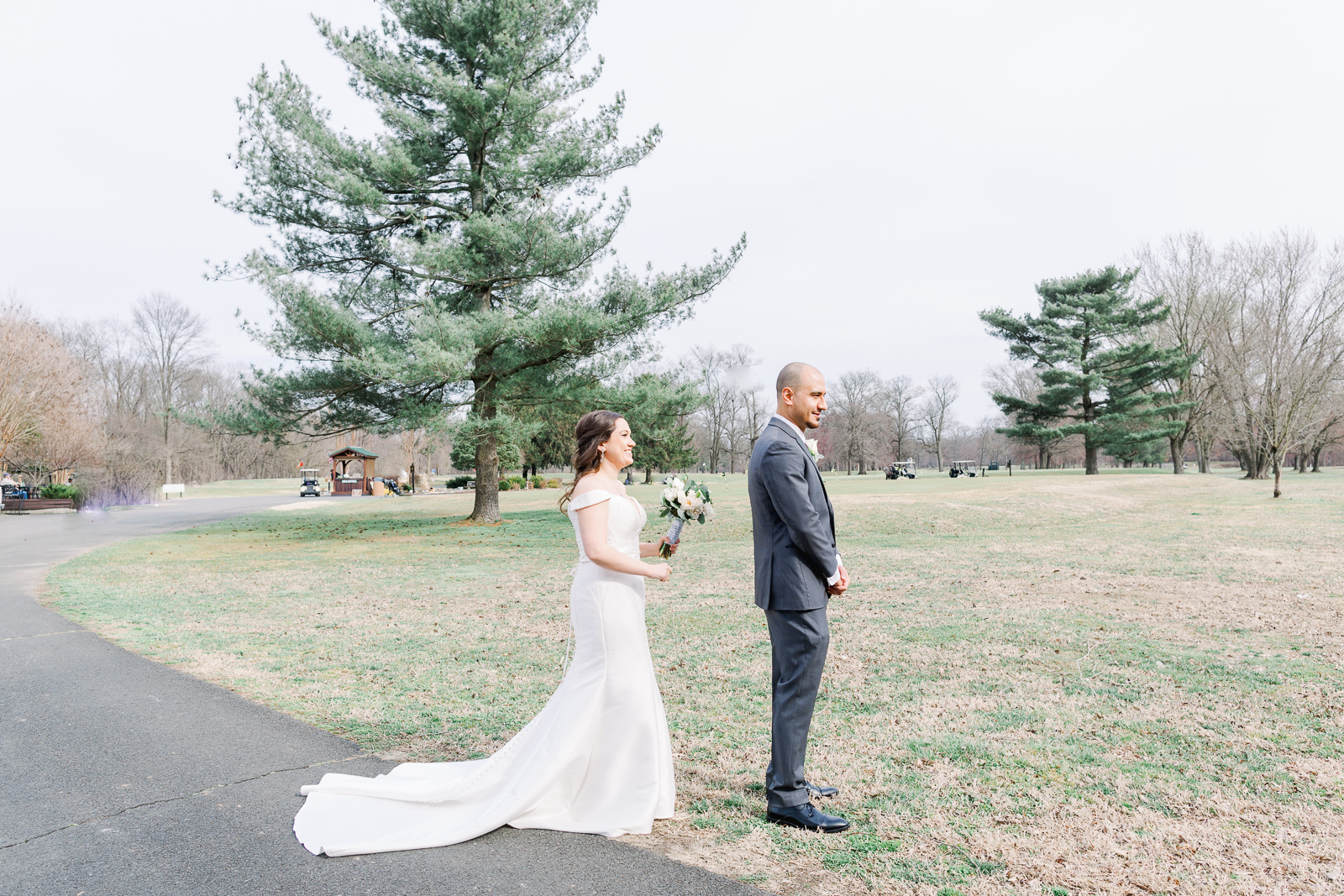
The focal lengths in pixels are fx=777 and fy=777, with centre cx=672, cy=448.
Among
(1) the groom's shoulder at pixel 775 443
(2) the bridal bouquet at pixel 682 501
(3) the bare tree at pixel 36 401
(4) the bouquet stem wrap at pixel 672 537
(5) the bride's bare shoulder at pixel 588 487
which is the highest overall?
(3) the bare tree at pixel 36 401

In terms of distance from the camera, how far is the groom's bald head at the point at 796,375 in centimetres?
377

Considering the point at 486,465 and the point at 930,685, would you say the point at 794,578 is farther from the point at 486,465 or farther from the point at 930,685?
the point at 486,465

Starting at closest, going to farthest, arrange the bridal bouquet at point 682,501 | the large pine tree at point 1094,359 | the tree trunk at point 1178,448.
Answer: the bridal bouquet at point 682,501 → the large pine tree at point 1094,359 → the tree trunk at point 1178,448

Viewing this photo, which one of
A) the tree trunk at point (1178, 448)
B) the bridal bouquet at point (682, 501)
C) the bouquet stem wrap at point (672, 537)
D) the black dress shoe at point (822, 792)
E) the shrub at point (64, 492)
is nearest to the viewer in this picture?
the black dress shoe at point (822, 792)

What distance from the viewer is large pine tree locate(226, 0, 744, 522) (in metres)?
17.8

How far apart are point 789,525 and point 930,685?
10.6 feet

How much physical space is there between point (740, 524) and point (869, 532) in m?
3.62

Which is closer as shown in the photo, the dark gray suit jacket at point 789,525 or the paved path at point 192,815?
the paved path at point 192,815

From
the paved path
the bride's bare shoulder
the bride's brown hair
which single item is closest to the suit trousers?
the paved path

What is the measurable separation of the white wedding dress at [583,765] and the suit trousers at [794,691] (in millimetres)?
545

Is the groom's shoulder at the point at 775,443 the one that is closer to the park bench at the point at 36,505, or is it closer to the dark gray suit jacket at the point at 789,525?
the dark gray suit jacket at the point at 789,525

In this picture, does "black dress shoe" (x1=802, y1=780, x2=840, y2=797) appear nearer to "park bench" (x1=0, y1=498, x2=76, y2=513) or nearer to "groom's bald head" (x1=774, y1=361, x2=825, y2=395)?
"groom's bald head" (x1=774, y1=361, x2=825, y2=395)

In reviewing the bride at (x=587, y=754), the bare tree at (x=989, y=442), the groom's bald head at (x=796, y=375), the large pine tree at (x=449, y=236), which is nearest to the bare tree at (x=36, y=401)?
the large pine tree at (x=449, y=236)

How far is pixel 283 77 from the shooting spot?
17.8 meters
